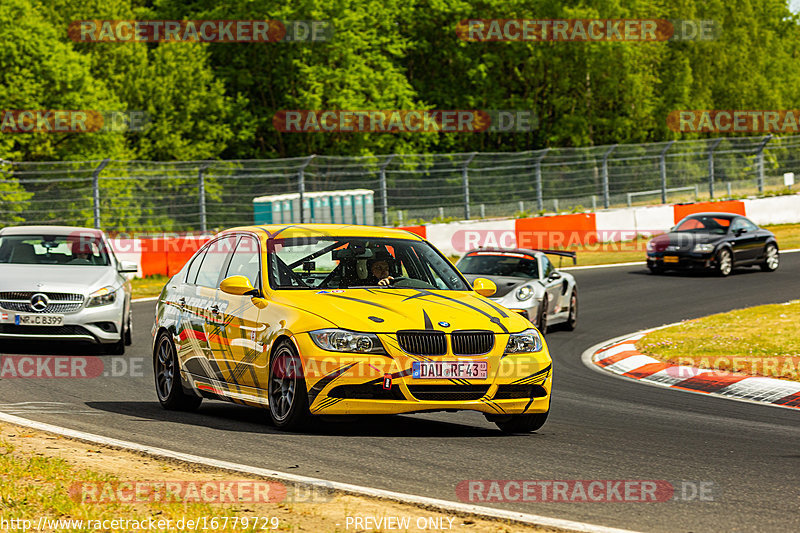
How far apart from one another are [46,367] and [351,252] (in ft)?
16.0

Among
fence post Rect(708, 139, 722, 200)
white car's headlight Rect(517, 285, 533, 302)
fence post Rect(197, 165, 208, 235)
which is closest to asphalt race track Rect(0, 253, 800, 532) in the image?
white car's headlight Rect(517, 285, 533, 302)

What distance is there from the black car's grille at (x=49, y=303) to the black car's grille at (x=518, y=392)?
22.7 feet

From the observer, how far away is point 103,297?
1379 cm

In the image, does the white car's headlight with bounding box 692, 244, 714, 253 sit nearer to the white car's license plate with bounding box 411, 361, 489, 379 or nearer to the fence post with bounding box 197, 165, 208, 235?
the fence post with bounding box 197, 165, 208, 235

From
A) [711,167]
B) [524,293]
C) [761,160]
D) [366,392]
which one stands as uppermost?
[761,160]

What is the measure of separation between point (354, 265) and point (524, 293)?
25.9 feet

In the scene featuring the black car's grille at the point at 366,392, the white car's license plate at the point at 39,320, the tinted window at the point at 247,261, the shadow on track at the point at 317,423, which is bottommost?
the shadow on track at the point at 317,423

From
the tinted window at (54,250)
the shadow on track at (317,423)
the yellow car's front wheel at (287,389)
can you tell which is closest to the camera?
the yellow car's front wheel at (287,389)

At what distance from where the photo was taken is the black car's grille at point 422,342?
7.91 meters

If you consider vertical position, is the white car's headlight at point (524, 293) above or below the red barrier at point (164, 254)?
below

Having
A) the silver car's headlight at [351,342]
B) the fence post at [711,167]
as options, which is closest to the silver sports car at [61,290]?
the silver car's headlight at [351,342]

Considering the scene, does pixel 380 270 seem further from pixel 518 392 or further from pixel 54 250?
pixel 54 250

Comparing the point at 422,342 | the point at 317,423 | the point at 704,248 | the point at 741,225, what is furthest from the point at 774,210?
the point at 422,342

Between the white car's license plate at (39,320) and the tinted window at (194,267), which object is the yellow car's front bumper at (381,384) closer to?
the tinted window at (194,267)
